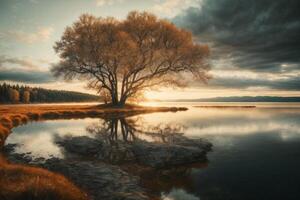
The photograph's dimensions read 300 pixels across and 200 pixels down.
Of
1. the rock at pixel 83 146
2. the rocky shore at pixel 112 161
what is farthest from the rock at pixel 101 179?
the rock at pixel 83 146

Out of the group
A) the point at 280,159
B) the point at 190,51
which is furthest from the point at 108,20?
the point at 280,159

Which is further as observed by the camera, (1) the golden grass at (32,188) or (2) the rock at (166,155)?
(2) the rock at (166,155)

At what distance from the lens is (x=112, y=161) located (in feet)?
37.9

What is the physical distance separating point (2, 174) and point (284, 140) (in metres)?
18.5

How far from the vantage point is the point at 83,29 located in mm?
40031

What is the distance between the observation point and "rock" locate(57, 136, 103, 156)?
43.9 ft

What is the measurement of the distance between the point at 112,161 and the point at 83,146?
3538 millimetres

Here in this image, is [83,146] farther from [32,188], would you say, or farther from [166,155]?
[32,188]

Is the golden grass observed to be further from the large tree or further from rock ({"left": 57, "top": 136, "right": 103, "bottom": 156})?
the large tree

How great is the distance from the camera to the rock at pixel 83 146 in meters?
13.4

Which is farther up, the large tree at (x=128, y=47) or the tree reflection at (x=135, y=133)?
the large tree at (x=128, y=47)

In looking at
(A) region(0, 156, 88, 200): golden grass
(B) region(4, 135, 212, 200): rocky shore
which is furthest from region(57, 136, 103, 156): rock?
(A) region(0, 156, 88, 200): golden grass

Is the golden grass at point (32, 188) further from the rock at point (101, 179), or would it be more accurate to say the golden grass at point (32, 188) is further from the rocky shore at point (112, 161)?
the rocky shore at point (112, 161)

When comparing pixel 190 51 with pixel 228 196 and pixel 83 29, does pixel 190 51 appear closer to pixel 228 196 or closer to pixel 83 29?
pixel 83 29
